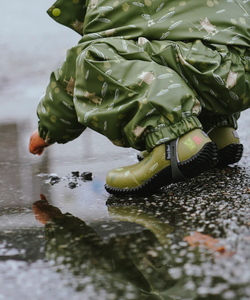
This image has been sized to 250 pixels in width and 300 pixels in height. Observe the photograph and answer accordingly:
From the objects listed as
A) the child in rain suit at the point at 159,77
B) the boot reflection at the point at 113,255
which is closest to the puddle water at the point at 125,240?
the boot reflection at the point at 113,255

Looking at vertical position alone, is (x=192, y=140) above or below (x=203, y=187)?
above

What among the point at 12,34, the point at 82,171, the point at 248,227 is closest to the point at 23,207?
the point at 82,171

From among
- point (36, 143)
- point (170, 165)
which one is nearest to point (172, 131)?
point (170, 165)

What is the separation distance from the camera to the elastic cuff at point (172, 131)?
125cm

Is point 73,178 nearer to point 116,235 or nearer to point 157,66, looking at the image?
point 157,66

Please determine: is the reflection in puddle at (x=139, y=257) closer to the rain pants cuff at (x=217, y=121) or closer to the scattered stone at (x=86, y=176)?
the scattered stone at (x=86, y=176)

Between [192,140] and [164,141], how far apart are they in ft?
0.28

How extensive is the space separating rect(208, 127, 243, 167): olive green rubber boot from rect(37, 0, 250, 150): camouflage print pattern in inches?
7.4

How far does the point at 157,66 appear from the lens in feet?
4.33

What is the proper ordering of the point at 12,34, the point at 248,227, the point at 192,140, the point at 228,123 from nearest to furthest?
the point at 248,227 → the point at 192,140 → the point at 228,123 → the point at 12,34

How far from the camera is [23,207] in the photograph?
133 cm

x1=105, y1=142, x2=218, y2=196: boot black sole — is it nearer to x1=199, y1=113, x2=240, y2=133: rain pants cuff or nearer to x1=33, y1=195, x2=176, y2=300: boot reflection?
x1=33, y1=195, x2=176, y2=300: boot reflection

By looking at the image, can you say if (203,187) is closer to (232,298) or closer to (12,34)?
(232,298)

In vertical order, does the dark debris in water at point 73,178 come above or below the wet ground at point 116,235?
above
